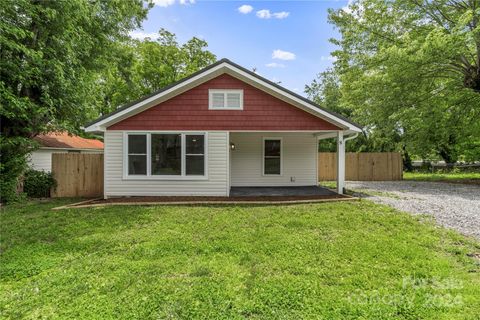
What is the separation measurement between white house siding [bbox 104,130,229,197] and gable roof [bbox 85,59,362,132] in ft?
1.94

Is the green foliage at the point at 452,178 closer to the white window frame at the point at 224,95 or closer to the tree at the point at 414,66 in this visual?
the tree at the point at 414,66

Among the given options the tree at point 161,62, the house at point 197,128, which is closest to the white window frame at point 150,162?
the house at point 197,128

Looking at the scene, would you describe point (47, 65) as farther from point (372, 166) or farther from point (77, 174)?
point (372, 166)

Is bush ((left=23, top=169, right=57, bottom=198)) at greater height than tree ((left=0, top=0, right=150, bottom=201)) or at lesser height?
lesser

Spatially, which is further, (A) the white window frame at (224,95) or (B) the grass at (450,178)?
(B) the grass at (450,178)

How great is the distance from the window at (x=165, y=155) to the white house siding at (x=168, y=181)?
0.83 feet

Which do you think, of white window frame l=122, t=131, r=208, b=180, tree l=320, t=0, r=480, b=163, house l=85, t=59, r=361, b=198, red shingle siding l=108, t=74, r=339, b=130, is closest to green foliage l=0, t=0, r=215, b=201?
house l=85, t=59, r=361, b=198

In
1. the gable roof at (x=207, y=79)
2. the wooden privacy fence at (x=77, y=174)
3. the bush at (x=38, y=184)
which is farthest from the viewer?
the wooden privacy fence at (x=77, y=174)

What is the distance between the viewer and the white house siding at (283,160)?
40.3 ft

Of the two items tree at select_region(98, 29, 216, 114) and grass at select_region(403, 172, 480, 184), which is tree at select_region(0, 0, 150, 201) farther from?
grass at select_region(403, 172, 480, 184)

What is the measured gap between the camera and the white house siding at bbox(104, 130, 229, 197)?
9.43 meters

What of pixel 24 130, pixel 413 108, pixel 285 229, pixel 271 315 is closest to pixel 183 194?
pixel 285 229

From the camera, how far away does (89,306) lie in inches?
119

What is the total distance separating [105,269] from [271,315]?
101 inches
